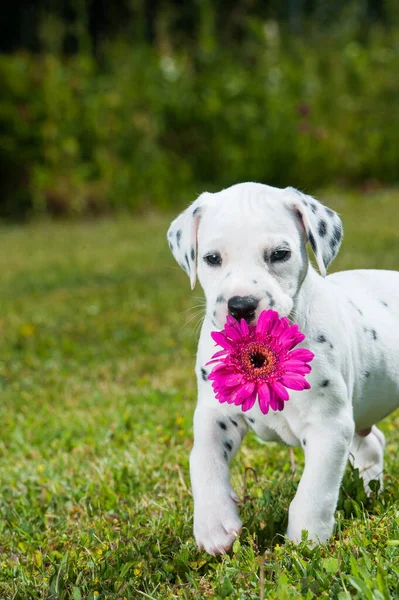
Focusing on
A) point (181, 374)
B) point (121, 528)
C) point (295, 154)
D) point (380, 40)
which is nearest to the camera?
point (121, 528)

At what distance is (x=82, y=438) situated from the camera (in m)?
5.02

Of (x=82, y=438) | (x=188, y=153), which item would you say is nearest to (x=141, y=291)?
(x=82, y=438)

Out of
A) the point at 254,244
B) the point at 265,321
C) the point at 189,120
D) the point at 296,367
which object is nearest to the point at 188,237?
the point at 254,244

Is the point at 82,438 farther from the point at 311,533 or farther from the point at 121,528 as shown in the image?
the point at 311,533

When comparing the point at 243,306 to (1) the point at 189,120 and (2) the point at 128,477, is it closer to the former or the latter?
(2) the point at 128,477

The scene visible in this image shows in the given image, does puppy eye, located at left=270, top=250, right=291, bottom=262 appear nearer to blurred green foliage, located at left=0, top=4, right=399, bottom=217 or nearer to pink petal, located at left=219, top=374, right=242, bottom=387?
pink petal, located at left=219, top=374, right=242, bottom=387

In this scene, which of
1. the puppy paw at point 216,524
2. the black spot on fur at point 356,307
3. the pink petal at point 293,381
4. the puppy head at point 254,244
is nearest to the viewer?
the pink petal at point 293,381

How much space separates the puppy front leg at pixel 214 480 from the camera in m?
3.04

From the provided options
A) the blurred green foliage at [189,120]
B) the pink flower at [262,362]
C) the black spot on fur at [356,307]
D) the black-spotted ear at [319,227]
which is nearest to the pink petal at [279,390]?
the pink flower at [262,362]

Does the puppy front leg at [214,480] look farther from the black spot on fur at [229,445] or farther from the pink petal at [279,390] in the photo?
the pink petal at [279,390]

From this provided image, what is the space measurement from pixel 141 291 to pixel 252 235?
5.90 m

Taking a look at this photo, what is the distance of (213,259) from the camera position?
3.12 metres

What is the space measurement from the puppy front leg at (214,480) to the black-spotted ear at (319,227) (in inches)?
26.8

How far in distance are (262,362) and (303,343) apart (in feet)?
1.10
